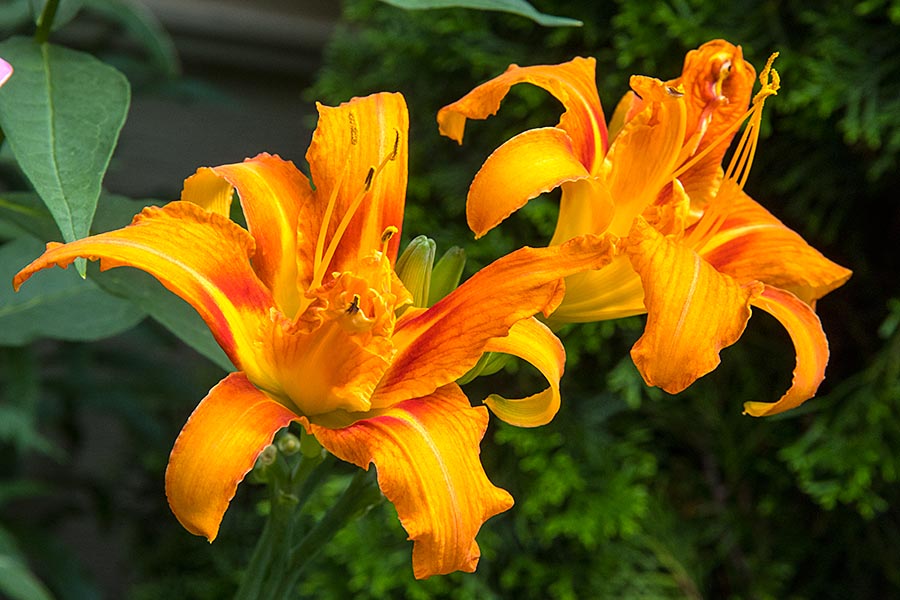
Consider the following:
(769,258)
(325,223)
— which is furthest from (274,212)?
(769,258)

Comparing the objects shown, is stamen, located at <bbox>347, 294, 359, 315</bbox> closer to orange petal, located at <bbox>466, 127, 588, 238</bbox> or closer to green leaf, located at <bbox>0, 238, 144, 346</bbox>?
orange petal, located at <bbox>466, 127, 588, 238</bbox>

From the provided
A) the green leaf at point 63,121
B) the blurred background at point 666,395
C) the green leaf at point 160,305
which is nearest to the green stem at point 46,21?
the green leaf at point 63,121

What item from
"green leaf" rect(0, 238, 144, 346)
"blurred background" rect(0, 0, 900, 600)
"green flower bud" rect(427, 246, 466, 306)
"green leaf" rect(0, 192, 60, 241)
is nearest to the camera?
"green flower bud" rect(427, 246, 466, 306)

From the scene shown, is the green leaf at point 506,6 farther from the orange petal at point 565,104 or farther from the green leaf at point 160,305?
the green leaf at point 160,305

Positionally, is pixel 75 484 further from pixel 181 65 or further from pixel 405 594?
pixel 181 65

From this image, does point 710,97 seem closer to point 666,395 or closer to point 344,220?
point 344,220

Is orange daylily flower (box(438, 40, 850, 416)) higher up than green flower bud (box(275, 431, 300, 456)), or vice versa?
orange daylily flower (box(438, 40, 850, 416))

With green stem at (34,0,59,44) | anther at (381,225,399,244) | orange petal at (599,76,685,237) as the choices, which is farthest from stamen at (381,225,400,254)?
green stem at (34,0,59,44)
